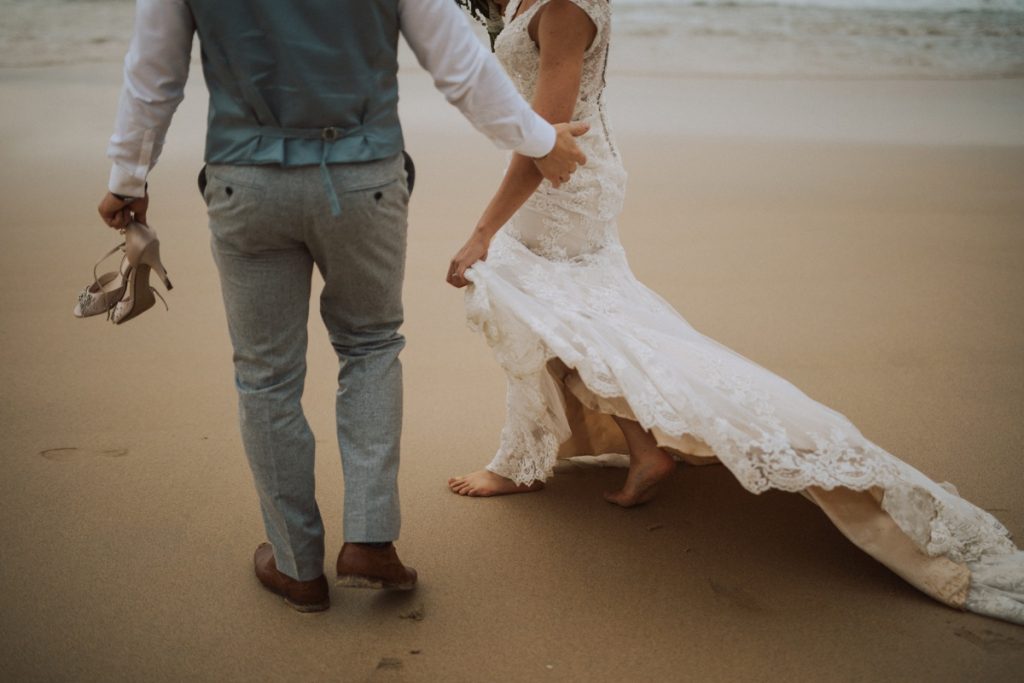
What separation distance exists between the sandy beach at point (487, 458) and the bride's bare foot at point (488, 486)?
0.13ft

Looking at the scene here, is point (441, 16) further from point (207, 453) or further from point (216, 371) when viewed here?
point (216, 371)

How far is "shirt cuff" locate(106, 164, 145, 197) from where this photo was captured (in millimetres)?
2125

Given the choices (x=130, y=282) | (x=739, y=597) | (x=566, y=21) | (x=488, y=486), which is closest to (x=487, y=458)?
(x=488, y=486)

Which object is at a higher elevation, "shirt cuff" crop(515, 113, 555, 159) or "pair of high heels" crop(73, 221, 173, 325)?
"shirt cuff" crop(515, 113, 555, 159)

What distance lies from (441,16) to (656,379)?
984 millimetres

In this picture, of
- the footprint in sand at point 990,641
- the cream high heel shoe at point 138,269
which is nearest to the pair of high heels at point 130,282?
the cream high heel shoe at point 138,269

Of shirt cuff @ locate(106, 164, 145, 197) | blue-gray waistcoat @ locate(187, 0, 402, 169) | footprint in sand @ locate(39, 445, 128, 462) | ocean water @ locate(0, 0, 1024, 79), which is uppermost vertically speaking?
ocean water @ locate(0, 0, 1024, 79)

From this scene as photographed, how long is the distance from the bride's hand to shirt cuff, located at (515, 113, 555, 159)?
0.36 metres

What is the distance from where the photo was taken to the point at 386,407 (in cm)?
224

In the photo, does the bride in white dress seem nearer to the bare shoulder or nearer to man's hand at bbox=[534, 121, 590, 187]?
the bare shoulder

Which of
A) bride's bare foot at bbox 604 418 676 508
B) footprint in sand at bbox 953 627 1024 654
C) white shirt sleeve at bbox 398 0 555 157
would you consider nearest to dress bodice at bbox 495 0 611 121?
A: white shirt sleeve at bbox 398 0 555 157

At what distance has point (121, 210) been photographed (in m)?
2.24

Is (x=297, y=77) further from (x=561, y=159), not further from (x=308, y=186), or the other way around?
(x=561, y=159)

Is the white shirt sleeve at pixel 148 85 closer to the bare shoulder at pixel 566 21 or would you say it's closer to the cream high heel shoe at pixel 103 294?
the cream high heel shoe at pixel 103 294
